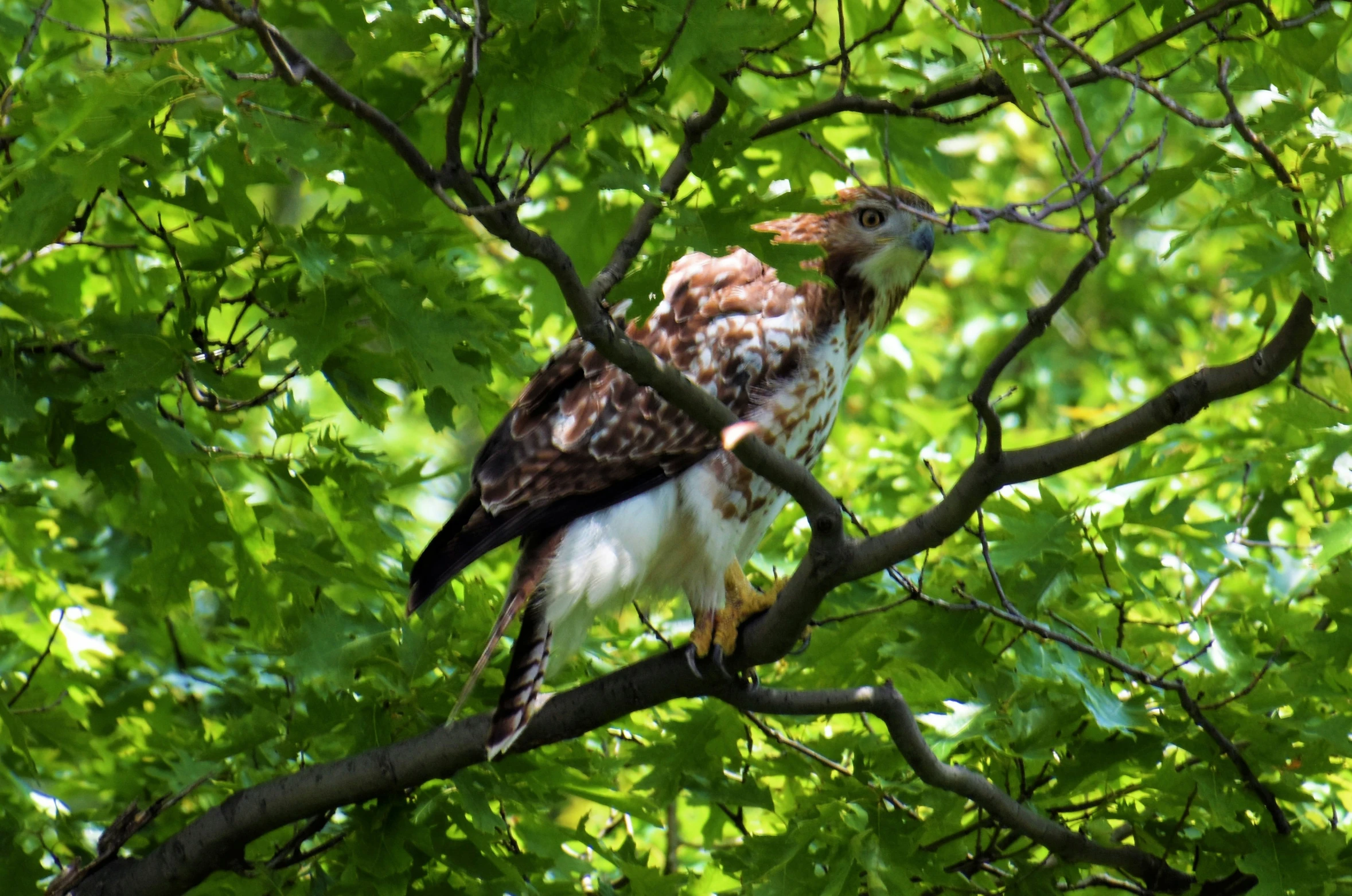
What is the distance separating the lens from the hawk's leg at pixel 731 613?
3.46 meters

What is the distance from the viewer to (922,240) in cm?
418

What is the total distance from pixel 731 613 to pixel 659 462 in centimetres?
47

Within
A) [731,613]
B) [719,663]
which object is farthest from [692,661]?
[731,613]

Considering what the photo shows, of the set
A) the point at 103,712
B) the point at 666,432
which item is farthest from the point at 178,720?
the point at 666,432

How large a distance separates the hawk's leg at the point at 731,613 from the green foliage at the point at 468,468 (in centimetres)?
21

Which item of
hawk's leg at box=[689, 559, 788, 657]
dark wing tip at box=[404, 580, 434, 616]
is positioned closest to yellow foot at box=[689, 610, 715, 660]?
hawk's leg at box=[689, 559, 788, 657]

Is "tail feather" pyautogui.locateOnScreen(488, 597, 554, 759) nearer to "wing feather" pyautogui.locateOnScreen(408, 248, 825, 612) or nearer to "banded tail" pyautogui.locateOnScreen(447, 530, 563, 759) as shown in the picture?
"banded tail" pyautogui.locateOnScreen(447, 530, 563, 759)

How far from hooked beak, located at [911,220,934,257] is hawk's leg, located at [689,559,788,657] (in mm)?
1061

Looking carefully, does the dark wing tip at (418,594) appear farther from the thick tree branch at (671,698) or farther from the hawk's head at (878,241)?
the hawk's head at (878,241)

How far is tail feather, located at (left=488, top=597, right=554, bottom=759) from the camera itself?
3131 mm

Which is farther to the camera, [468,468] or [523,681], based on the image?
[468,468]

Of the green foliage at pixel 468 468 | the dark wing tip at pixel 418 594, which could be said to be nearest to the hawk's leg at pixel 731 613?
the green foliage at pixel 468 468

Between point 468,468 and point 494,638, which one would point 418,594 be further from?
point 468,468

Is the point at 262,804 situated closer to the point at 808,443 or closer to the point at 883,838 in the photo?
the point at 883,838
